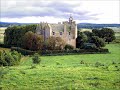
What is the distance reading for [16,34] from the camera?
7981 cm

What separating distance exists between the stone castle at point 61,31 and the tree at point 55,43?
13.4 feet

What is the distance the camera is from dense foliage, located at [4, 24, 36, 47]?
3002 inches

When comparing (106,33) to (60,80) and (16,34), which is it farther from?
(60,80)

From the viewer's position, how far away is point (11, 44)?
7969 cm

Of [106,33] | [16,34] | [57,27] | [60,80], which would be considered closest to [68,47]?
[57,27]

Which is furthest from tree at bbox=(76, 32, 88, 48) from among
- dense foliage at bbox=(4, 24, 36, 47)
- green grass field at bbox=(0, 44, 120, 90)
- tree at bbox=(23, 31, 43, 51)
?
green grass field at bbox=(0, 44, 120, 90)

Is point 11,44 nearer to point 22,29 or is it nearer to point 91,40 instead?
point 22,29

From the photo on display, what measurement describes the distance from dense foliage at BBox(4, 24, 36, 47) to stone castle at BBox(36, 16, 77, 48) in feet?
14.4

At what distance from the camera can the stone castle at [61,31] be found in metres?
70.4

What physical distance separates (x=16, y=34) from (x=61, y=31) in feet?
50.5

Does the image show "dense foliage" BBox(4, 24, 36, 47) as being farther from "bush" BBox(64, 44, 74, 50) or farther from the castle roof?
"bush" BBox(64, 44, 74, 50)

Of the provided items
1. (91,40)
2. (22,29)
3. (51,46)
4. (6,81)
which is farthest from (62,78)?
(22,29)

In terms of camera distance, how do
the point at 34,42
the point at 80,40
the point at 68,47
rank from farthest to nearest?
the point at 80,40 → the point at 68,47 → the point at 34,42

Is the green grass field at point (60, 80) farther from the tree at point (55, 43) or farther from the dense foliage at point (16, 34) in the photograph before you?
the dense foliage at point (16, 34)
